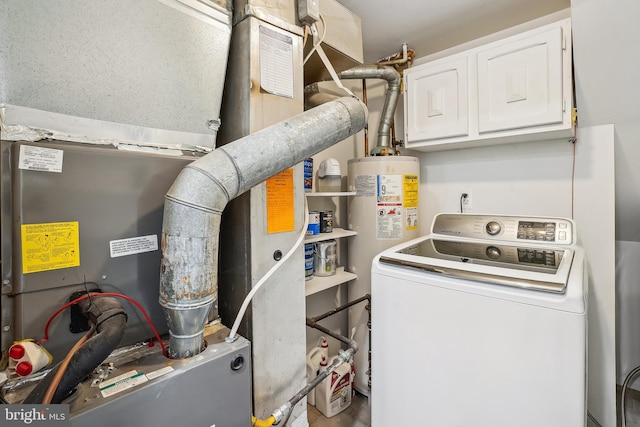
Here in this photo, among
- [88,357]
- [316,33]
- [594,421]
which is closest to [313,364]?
[88,357]

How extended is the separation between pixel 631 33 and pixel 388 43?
124cm

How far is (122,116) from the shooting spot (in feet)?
2.73

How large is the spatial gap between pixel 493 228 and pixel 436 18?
1.29 m

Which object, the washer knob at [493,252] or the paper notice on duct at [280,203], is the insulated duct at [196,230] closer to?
the paper notice on duct at [280,203]

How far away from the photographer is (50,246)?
0.69 m

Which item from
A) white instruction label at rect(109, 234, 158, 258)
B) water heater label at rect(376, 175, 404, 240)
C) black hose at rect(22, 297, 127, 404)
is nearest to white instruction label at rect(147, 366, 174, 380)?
black hose at rect(22, 297, 127, 404)

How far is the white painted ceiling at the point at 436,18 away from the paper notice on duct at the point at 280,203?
1.16 metres

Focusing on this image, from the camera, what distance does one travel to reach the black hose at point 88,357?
0.55m

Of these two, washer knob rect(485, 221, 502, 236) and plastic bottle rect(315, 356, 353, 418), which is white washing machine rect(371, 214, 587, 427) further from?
plastic bottle rect(315, 356, 353, 418)

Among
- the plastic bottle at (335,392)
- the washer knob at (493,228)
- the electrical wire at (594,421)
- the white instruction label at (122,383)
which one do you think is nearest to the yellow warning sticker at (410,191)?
the washer knob at (493,228)

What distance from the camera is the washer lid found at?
0.96 metres

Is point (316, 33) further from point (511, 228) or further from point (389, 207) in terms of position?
point (511, 228)

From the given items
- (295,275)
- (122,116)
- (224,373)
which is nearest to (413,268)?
(295,275)

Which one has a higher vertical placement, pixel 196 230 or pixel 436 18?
pixel 436 18
